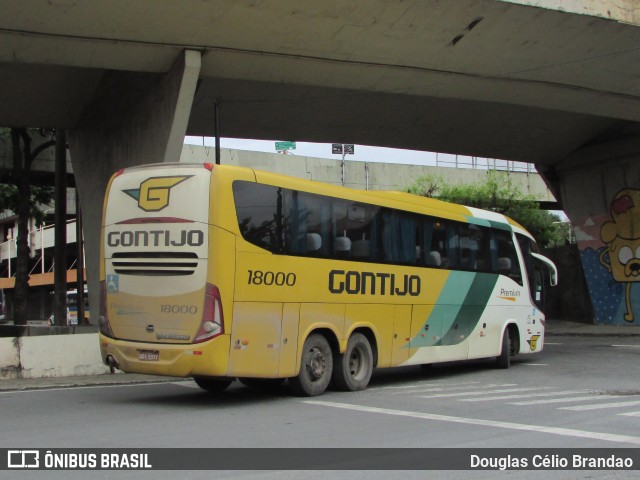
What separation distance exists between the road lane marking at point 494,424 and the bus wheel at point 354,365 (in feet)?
4.05

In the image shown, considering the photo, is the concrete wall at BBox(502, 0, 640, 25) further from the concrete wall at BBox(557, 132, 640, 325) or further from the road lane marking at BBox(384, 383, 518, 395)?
the concrete wall at BBox(557, 132, 640, 325)

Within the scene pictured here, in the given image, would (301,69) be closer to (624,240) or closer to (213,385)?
(213,385)

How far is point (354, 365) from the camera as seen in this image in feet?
41.8

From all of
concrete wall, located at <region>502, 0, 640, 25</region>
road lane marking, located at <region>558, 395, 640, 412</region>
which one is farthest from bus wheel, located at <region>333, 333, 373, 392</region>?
concrete wall, located at <region>502, 0, 640, 25</region>

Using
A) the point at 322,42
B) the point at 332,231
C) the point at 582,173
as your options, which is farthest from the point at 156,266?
the point at 582,173

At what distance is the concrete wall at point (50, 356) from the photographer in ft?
47.3

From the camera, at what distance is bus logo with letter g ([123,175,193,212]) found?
1065 centimetres

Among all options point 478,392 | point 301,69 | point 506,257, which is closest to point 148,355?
point 478,392

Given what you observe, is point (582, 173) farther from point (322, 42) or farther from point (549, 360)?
point (322, 42)

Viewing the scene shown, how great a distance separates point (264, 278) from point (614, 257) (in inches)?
911

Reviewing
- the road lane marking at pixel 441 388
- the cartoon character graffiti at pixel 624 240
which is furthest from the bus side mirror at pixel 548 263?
the cartoon character graffiti at pixel 624 240

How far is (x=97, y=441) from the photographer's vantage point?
7.98 metres

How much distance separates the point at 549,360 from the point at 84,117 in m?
15.2

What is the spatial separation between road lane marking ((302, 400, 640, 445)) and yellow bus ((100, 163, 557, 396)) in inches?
45.3
